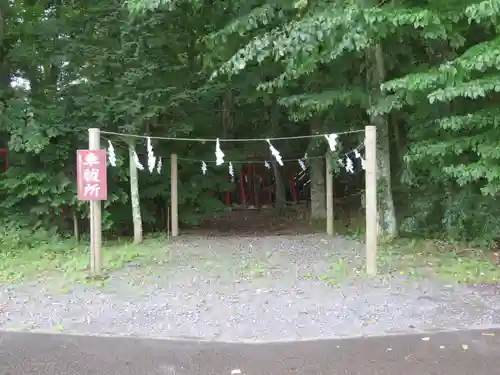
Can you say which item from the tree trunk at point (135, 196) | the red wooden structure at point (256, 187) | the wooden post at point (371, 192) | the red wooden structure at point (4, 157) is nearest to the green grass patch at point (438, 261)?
the wooden post at point (371, 192)

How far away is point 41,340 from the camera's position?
448 cm

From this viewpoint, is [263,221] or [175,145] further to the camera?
[263,221]

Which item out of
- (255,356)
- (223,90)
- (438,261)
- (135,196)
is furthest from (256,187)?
(255,356)

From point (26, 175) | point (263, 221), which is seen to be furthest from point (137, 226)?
point (263, 221)

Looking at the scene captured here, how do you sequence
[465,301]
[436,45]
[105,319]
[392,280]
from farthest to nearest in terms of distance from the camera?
[436,45] → [392,280] → [465,301] → [105,319]

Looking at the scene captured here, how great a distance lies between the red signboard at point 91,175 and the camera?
21.8ft

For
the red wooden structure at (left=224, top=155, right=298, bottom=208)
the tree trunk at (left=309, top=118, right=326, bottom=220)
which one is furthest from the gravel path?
the red wooden structure at (left=224, top=155, right=298, bottom=208)

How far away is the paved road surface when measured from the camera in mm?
3785

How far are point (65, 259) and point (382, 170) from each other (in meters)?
5.87

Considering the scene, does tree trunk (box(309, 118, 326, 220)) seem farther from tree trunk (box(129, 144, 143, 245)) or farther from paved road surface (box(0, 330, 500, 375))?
paved road surface (box(0, 330, 500, 375))

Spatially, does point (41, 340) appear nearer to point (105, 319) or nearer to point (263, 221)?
point (105, 319)

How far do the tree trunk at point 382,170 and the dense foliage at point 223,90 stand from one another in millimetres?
32

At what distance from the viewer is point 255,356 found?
4.08 metres

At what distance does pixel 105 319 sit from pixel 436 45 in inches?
276
